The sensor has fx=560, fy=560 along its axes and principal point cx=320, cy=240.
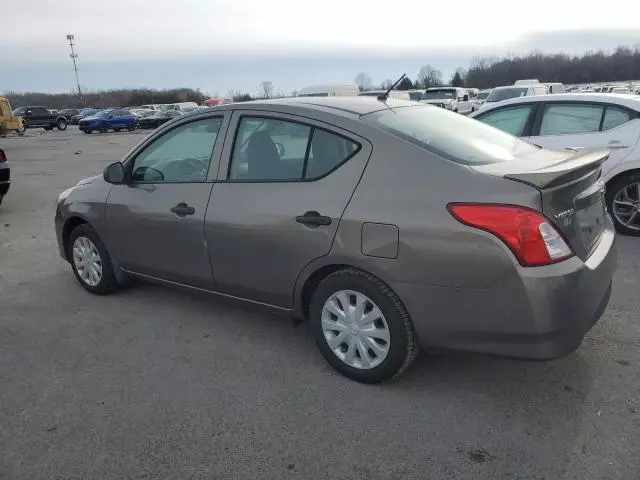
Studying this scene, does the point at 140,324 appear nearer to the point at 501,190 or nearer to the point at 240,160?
the point at 240,160

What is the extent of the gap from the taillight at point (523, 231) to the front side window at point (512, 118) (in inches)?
183

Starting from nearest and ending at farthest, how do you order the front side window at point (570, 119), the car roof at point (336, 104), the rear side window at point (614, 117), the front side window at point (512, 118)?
1. the car roof at point (336, 104)
2. the rear side window at point (614, 117)
3. the front side window at point (570, 119)
4. the front side window at point (512, 118)

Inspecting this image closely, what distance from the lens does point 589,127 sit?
650 cm

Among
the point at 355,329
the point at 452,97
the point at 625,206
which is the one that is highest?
the point at 452,97

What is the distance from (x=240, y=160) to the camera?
372cm

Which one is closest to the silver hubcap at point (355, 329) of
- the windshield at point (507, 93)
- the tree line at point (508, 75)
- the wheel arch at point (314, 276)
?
the wheel arch at point (314, 276)

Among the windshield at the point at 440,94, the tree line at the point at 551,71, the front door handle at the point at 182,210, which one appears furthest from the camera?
the tree line at the point at 551,71

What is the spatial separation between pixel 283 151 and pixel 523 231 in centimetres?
157

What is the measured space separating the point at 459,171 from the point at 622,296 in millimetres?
2440

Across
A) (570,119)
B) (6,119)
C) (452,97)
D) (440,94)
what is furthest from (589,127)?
(6,119)

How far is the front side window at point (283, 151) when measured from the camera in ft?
10.8

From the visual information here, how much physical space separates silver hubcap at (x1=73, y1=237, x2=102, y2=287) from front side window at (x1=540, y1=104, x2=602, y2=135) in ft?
17.2

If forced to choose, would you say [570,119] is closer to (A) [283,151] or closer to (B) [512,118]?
(B) [512,118]

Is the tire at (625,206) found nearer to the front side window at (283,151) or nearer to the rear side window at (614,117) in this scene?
the rear side window at (614,117)
